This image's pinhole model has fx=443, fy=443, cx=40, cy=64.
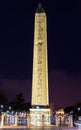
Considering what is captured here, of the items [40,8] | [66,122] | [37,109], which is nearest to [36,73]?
[37,109]

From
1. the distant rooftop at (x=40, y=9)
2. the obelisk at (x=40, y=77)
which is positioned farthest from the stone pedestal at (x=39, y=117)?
the distant rooftop at (x=40, y=9)

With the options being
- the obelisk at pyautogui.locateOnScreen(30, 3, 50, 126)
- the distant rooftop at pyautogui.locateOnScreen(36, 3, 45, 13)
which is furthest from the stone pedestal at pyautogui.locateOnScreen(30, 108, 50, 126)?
the distant rooftop at pyautogui.locateOnScreen(36, 3, 45, 13)

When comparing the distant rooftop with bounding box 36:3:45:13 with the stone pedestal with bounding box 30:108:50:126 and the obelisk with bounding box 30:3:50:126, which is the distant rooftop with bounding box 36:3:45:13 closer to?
the obelisk with bounding box 30:3:50:126

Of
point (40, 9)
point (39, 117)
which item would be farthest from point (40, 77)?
point (40, 9)

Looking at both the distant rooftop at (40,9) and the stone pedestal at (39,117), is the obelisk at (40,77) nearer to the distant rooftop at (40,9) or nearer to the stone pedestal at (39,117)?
the stone pedestal at (39,117)

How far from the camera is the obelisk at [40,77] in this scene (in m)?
34.3

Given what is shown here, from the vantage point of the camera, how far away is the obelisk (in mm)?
34344

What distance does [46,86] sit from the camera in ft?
114

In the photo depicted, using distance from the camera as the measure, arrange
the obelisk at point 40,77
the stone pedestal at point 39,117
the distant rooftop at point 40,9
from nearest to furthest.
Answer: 1. the obelisk at point 40,77
2. the stone pedestal at point 39,117
3. the distant rooftop at point 40,9

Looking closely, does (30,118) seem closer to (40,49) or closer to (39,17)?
(40,49)

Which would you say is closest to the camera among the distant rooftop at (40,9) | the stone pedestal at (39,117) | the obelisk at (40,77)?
the obelisk at (40,77)

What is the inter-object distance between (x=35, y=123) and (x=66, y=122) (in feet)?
20.6

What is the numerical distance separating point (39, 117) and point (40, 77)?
11.5 ft

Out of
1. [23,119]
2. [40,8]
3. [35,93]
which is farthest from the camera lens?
[23,119]
